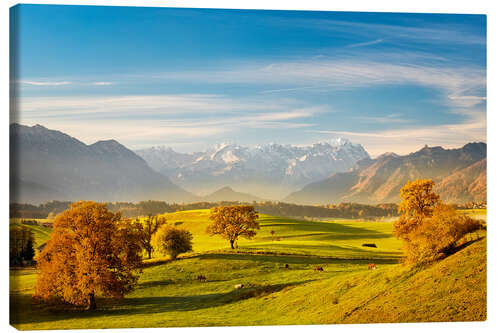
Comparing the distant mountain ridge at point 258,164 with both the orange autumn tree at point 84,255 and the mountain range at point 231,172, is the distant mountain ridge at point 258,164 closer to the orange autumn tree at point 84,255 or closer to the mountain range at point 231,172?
the mountain range at point 231,172

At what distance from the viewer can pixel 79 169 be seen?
69.8ft

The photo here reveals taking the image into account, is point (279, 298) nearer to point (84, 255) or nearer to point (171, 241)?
point (84, 255)

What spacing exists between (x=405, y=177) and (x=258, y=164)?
7560 mm

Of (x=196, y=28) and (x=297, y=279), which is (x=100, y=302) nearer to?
(x=297, y=279)

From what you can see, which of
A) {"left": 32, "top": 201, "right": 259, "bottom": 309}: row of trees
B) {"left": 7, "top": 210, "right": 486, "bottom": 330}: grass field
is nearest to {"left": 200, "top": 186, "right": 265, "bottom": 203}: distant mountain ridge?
{"left": 7, "top": 210, "right": 486, "bottom": 330}: grass field

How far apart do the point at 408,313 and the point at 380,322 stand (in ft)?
2.90

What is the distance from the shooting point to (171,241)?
27078mm

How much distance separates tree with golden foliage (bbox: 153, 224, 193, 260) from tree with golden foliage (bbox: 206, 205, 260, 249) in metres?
2.38

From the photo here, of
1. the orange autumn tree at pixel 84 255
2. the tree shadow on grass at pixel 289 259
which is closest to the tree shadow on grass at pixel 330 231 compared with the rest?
the tree shadow on grass at pixel 289 259

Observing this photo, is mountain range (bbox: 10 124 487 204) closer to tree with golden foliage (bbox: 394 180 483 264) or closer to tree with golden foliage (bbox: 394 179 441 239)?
tree with golden foliage (bbox: 394 179 441 239)

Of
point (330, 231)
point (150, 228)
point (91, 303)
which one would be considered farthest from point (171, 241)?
point (330, 231)

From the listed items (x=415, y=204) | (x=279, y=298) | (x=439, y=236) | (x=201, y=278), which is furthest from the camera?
(x=201, y=278)

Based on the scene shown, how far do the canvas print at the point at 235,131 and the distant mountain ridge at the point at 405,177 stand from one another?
0.14 m
